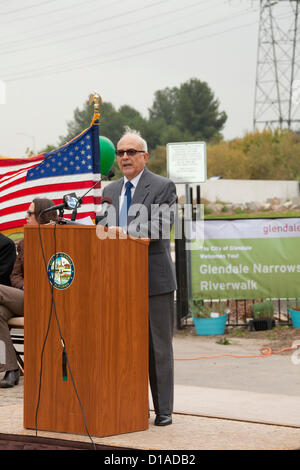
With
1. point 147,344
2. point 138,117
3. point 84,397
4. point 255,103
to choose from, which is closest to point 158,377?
point 147,344

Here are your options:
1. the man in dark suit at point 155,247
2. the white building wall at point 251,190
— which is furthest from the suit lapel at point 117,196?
the white building wall at point 251,190

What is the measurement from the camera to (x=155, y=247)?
4859mm

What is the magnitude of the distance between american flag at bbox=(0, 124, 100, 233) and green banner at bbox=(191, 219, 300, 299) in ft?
10.8

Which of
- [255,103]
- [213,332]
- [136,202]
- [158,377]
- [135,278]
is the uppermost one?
[255,103]

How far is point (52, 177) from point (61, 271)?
14.0ft

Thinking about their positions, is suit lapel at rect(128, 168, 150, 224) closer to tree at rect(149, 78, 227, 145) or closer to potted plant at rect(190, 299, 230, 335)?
potted plant at rect(190, 299, 230, 335)

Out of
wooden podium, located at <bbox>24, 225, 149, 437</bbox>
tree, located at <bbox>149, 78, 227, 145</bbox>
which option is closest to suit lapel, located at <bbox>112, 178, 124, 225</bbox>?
wooden podium, located at <bbox>24, 225, 149, 437</bbox>

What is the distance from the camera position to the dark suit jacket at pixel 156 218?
15.4ft

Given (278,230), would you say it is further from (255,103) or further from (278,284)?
(255,103)

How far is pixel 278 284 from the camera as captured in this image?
36.4ft

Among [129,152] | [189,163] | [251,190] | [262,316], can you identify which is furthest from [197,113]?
[129,152]

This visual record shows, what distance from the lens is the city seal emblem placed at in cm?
433

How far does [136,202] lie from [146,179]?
168 mm

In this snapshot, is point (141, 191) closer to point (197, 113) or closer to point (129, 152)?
point (129, 152)
